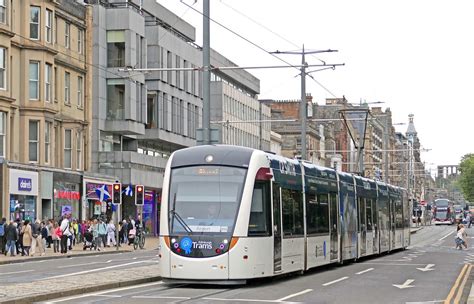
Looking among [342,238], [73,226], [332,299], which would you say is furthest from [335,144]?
[332,299]

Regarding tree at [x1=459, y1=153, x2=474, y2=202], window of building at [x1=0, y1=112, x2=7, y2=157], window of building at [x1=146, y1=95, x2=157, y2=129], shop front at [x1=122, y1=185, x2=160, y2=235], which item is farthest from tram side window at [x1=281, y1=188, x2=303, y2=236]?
tree at [x1=459, y1=153, x2=474, y2=202]

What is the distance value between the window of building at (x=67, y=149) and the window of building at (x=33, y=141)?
477 centimetres

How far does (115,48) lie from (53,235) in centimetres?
1998

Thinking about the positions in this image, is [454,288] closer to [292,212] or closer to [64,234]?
[292,212]

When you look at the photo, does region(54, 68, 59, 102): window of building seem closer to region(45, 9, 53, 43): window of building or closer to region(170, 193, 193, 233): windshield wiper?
region(45, 9, 53, 43): window of building

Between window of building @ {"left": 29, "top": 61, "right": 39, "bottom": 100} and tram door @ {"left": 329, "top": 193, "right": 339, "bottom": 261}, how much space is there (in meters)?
24.8

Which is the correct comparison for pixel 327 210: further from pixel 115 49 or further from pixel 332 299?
pixel 115 49

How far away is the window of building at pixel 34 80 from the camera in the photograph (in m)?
51.1

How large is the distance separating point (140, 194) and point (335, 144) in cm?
8739

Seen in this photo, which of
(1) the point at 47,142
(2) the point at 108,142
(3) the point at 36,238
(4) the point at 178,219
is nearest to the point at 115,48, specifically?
(2) the point at 108,142

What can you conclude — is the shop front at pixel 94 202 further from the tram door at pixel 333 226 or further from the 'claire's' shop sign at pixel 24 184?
the tram door at pixel 333 226

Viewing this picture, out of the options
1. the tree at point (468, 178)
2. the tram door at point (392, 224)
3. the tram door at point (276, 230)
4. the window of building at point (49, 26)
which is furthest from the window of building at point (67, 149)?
→ the tree at point (468, 178)

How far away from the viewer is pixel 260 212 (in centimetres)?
2253

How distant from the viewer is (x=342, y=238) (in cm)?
3159
